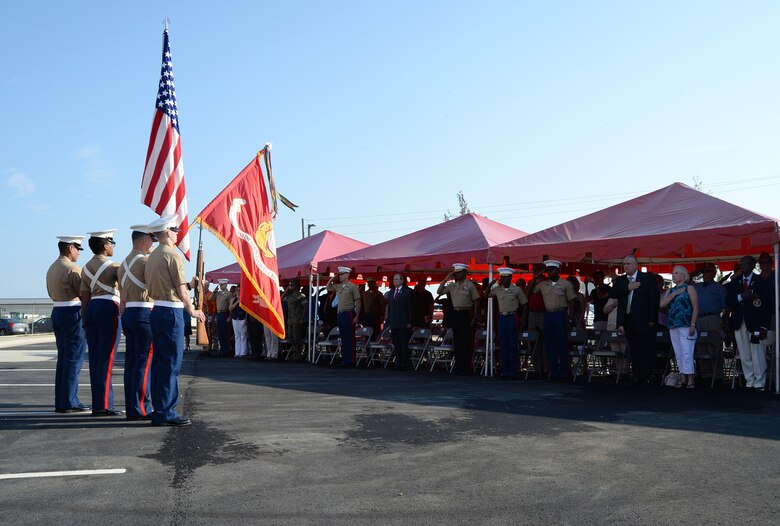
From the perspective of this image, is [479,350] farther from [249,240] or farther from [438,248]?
[249,240]

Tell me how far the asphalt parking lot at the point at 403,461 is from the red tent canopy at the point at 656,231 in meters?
2.29

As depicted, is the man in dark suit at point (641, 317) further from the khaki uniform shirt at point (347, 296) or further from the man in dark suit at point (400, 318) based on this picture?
the khaki uniform shirt at point (347, 296)

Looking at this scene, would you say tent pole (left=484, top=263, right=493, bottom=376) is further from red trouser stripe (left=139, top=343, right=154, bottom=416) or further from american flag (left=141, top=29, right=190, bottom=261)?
red trouser stripe (left=139, top=343, right=154, bottom=416)

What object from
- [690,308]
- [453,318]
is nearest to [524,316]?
[453,318]

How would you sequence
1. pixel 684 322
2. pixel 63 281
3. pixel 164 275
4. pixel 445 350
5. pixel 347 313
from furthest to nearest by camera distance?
pixel 347 313 < pixel 445 350 < pixel 684 322 < pixel 63 281 < pixel 164 275

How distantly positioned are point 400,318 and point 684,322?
19.3 feet

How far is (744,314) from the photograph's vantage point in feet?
36.0

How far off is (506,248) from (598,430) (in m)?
6.31

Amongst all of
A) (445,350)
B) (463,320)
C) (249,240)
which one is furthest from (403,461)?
(445,350)

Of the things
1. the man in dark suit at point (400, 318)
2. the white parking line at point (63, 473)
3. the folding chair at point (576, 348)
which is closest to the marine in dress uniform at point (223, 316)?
the man in dark suit at point (400, 318)

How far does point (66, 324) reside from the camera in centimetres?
820

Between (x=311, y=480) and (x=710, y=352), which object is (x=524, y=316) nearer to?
(x=710, y=352)

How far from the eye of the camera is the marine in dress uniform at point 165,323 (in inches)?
288

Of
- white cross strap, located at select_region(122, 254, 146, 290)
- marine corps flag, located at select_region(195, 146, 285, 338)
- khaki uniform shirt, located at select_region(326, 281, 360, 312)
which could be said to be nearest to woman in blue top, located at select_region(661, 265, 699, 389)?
marine corps flag, located at select_region(195, 146, 285, 338)
